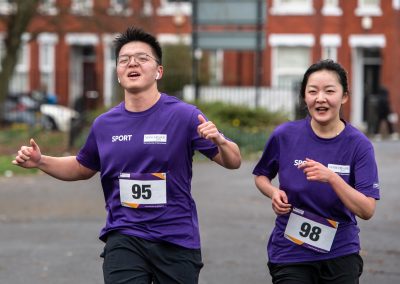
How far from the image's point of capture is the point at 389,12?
38.7 metres

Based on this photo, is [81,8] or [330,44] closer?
[81,8]

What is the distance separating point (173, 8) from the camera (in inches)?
1652

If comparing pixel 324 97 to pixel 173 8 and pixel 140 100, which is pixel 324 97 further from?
pixel 173 8

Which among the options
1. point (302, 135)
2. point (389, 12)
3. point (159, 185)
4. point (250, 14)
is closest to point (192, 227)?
point (159, 185)

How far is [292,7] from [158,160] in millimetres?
35111

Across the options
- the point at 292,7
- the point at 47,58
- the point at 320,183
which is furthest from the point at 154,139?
the point at 47,58

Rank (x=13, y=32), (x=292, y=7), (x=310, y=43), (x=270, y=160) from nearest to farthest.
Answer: (x=270, y=160) → (x=13, y=32) → (x=310, y=43) → (x=292, y=7)

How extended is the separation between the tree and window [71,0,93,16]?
137 centimetres

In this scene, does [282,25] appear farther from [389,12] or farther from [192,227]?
[192,227]

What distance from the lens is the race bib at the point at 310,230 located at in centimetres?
543

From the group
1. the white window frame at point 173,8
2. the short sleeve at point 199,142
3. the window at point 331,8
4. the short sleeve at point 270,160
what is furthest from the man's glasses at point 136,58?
the white window frame at point 173,8

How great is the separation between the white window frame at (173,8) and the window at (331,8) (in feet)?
17.9

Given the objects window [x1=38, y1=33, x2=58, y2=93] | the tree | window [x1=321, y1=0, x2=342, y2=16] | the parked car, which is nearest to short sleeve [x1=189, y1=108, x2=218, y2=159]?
the parked car

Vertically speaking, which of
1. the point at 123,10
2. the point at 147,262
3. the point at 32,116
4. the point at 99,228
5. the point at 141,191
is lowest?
the point at 32,116
